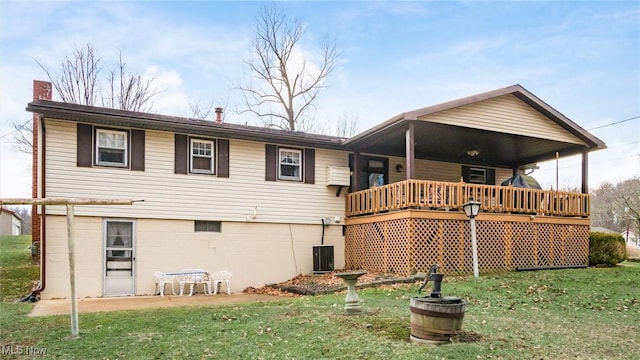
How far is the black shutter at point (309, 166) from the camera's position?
14.3 meters

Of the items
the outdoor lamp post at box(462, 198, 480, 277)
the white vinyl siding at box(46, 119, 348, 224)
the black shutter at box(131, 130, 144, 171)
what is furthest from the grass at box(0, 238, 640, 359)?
the black shutter at box(131, 130, 144, 171)

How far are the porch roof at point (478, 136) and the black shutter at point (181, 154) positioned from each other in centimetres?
466

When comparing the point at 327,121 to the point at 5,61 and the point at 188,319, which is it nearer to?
the point at 5,61

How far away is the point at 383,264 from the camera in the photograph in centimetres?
1252

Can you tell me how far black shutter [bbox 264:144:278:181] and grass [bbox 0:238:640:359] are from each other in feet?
15.6

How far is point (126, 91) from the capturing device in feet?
82.2

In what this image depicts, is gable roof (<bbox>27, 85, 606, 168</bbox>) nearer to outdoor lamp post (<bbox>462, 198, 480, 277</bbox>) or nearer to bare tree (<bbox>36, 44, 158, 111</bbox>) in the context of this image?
outdoor lamp post (<bbox>462, 198, 480, 277</bbox>)

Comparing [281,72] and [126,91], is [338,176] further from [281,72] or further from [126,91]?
[126,91]

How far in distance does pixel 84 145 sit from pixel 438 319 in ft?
31.6

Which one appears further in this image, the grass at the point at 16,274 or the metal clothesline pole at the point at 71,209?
the grass at the point at 16,274

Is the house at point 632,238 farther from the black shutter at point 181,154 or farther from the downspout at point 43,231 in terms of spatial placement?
the downspout at point 43,231

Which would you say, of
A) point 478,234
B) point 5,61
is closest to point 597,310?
point 478,234

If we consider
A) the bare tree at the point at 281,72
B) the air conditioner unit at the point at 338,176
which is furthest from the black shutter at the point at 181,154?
the bare tree at the point at 281,72

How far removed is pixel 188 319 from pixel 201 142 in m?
6.28
